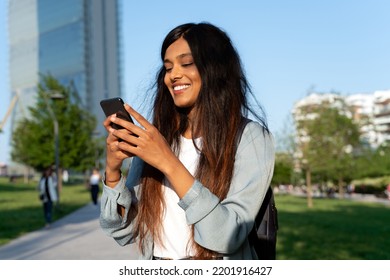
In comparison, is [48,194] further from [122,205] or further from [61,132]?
[61,132]

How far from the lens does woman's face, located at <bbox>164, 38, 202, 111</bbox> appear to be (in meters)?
1.59

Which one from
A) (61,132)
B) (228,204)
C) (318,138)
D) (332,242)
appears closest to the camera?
(228,204)

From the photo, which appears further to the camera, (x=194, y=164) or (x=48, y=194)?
(x=48, y=194)

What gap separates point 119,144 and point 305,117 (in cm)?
3006

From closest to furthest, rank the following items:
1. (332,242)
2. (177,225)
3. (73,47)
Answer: (177,225), (332,242), (73,47)

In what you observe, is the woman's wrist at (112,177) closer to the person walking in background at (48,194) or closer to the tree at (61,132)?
the person walking in background at (48,194)

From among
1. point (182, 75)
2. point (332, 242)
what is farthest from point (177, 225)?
point (332, 242)

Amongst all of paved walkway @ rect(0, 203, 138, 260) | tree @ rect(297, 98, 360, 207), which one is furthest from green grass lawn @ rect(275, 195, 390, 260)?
tree @ rect(297, 98, 360, 207)

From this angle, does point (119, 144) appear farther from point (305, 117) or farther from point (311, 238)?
point (305, 117)

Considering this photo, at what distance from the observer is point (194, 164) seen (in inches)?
62.6

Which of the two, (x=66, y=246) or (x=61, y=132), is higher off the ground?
(x=61, y=132)

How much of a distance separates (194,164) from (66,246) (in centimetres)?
856
